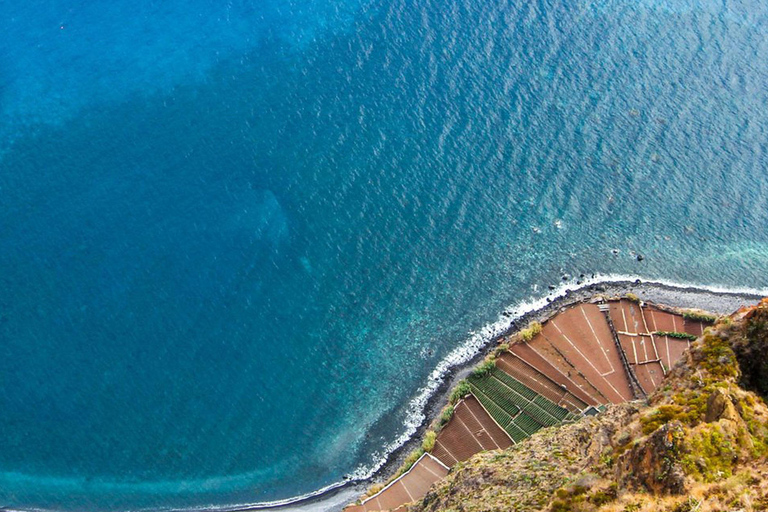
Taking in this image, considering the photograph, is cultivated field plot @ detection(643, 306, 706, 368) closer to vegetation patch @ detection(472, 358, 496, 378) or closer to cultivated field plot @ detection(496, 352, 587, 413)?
cultivated field plot @ detection(496, 352, 587, 413)

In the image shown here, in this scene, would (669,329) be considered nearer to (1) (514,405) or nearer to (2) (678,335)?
(2) (678,335)

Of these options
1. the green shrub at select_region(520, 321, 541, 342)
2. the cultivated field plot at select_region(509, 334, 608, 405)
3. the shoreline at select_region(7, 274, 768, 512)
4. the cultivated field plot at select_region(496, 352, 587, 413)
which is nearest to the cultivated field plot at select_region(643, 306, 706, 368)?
the shoreline at select_region(7, 274, 768, 512)

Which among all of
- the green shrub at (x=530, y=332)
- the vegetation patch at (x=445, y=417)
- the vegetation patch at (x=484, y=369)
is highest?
the green shrub at (x=530, y=332)

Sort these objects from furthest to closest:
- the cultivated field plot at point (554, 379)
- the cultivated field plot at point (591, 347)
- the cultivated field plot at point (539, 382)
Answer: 1. the cultivated field plot at point (591, 347)
2. the cultivated field plot at point (539, 382)
3. the cultivated field plot at point (554, 379)

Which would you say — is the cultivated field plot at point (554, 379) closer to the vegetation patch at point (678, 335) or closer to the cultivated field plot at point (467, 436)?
the cultivated field plot at point (467, 436)

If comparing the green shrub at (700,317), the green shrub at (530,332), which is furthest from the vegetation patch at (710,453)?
the green shrub at (700,317)

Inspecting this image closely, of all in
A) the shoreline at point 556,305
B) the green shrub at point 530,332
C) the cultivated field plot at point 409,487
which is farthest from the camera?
the green shrub at point 530,332

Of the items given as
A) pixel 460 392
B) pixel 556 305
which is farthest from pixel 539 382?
pixel 556 305

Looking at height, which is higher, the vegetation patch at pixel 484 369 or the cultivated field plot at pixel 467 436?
the vegetation patch at pixel 484 369
